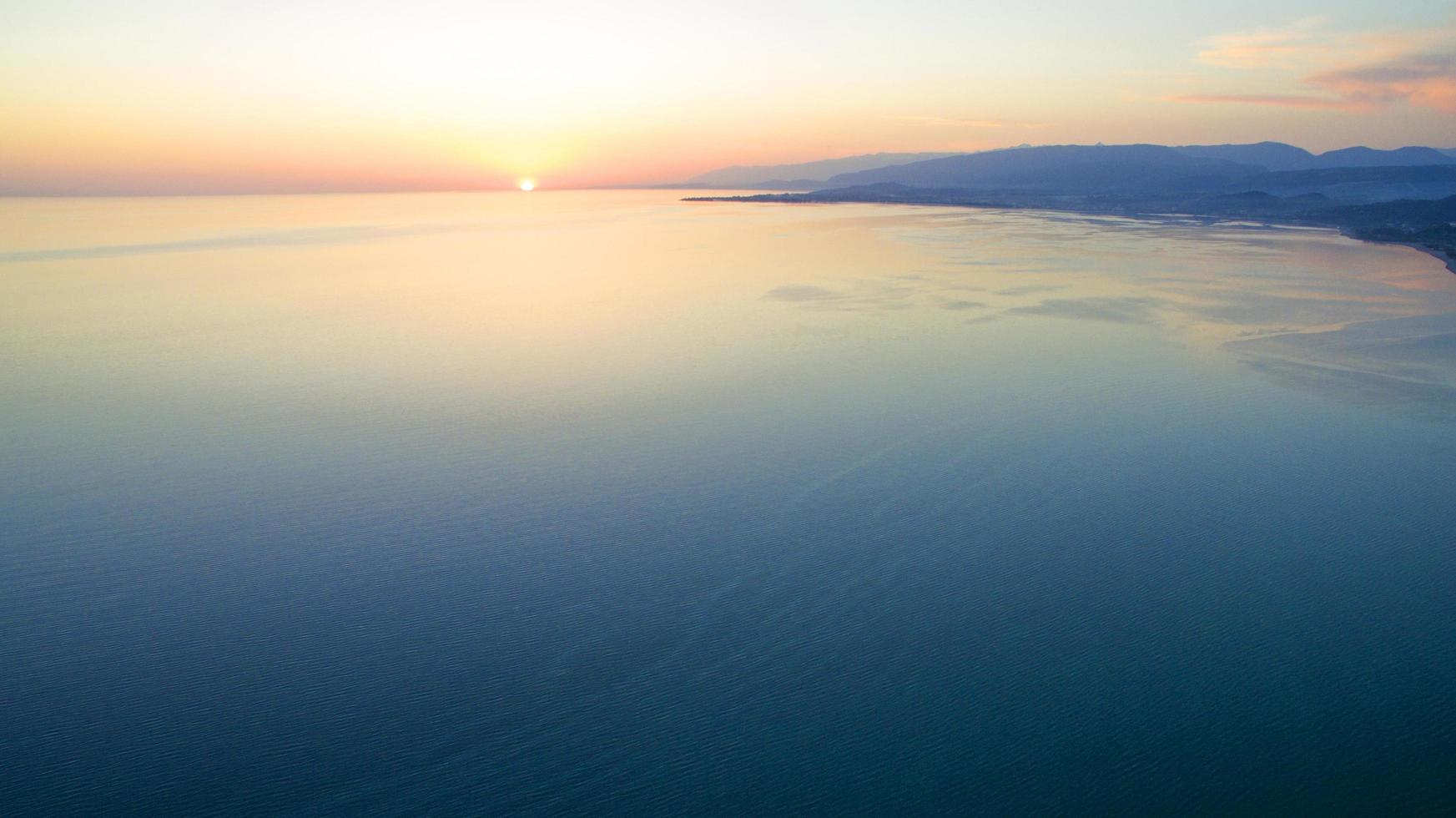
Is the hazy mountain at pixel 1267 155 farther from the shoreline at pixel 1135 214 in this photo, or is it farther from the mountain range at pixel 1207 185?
the shoreline at pixel 1135 214

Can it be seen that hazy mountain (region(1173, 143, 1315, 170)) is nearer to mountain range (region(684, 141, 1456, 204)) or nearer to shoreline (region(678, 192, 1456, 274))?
mountain range (region(684, 141, 1456, 204))

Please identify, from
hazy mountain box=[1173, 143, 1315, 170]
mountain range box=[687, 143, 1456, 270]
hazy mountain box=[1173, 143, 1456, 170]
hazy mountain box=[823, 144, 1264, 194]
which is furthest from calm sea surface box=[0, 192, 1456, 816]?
hazy mountain box=[1173, 143, 1315, 170]

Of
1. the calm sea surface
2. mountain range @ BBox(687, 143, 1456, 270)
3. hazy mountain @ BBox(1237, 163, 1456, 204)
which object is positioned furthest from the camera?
hazy mountain @ BBox(1237, 163, 1456, 204)

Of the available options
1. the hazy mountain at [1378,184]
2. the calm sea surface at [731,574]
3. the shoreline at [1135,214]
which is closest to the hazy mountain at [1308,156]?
the hazy mountain at [1378,184]

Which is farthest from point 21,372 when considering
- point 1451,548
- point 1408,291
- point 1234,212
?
point 1234,212

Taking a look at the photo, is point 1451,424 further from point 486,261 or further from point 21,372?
point 486,261

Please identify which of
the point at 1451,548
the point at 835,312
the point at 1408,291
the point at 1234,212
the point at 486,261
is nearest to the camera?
the point at 1451,548

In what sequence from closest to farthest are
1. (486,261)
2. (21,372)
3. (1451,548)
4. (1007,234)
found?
(1451,548), (21,372), (486,261), (1007,234)
